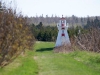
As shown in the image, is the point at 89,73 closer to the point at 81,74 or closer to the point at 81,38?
the point at 81,74

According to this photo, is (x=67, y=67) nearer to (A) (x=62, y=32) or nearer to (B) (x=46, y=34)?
(A) (x=62, y=32)

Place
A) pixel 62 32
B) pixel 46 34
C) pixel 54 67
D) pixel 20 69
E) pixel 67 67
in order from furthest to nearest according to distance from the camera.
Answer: pixel 46 34
pixel 62 32
pixel 54 67
pixel 67 67
pixel 20 69

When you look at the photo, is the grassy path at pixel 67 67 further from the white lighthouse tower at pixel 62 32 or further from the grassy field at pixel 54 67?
the white lighthouse tower at pixel 62 32

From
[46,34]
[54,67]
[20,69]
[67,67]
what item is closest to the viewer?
[20,69]

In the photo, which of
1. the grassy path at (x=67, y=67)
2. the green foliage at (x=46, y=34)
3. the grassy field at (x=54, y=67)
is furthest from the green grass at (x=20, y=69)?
the green foliage at (x=46, y=34)

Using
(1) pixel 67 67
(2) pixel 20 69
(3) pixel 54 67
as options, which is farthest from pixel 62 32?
(2) pixel 20 69

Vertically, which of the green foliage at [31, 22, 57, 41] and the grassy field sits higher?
the grassy field

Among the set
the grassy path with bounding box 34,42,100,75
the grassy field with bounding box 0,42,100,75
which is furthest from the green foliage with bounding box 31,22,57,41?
the grassy field with bounding box 0,42,100,75

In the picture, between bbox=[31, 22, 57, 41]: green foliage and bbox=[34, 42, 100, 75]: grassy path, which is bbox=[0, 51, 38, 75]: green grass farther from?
bbox=[31, 22, 57, 41]: green foliage

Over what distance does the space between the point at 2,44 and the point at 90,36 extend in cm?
2336

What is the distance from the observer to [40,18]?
18350 centimetres

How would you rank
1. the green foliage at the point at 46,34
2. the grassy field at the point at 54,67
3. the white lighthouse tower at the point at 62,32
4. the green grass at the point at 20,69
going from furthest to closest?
the green foliage at the point at 46,34
the white lighthouse tower at the point at 62,32
the grassy field at the point at 54,67
the green grass at the point at 20,69

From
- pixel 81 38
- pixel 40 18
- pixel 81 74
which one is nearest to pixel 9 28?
pixel 81 74

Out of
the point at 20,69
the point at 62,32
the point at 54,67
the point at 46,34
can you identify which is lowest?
the point at 46,34
